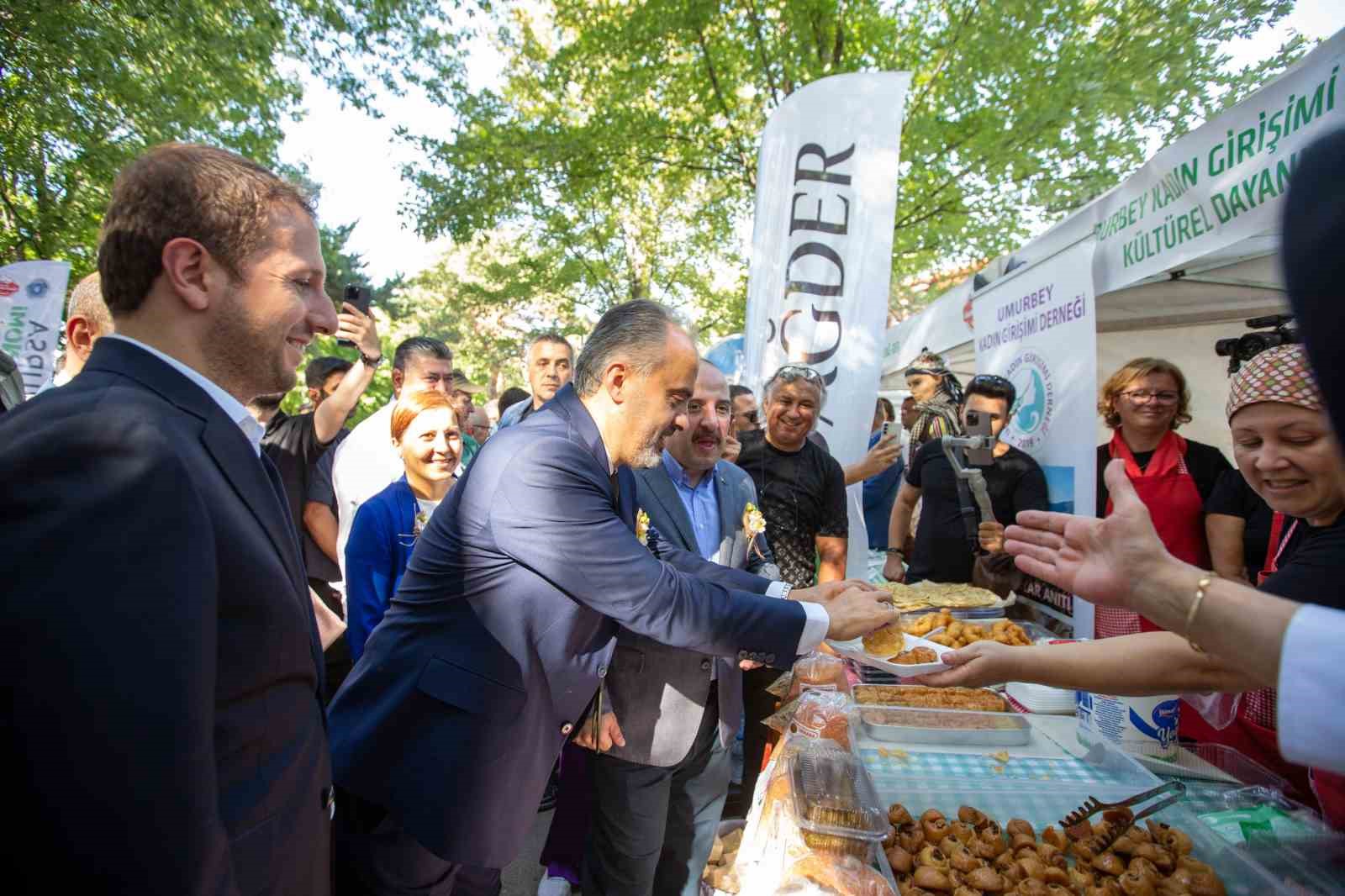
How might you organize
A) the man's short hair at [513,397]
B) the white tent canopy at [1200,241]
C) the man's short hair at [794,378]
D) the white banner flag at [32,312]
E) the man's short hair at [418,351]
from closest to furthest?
the white tent canopy at [1200,241], the man's short hair at [794,378], the man's short hair at [418,351], the white banner flag at [32,312], the man's short hair at [513,397]

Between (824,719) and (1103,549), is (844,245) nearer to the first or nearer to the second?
(824,719)

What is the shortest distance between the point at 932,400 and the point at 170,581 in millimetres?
4868

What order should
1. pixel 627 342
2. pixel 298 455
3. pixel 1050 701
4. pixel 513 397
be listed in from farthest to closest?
1. pixel 513 397
2. pixel 298 455
3. pixel 1050 701
4. pixel 627 342

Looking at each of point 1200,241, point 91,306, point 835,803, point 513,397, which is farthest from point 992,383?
point 513,397

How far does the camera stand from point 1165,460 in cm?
346

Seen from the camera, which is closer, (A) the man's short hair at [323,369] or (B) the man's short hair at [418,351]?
(B) the man's short hair at [418,351]

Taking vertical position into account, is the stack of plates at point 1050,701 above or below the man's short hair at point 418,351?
below

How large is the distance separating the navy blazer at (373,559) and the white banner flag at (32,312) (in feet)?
19.1

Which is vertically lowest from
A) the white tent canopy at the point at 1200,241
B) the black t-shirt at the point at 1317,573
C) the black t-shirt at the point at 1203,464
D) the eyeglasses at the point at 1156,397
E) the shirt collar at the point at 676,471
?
the black t-shirt at the point at 1317,573

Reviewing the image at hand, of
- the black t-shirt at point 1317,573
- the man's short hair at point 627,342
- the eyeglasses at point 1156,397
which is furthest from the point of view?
the eyeglasses at point 1156,397

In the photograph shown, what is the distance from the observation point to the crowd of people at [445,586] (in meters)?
0.84

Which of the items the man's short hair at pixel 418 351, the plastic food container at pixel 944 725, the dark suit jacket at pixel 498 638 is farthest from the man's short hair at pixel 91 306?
the plastic food container at pixel 944 725

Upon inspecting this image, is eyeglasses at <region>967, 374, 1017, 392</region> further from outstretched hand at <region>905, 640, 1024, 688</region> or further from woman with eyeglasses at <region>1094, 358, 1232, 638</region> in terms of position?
outstretched hand at <region>905, 640, 1024, 688</region>

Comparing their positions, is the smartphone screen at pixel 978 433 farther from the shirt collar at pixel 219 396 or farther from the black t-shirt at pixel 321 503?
the black t-shirt at pixel 321 503
